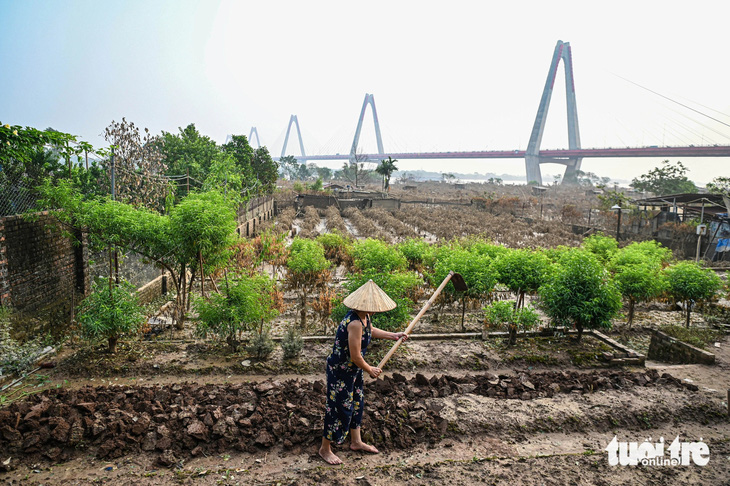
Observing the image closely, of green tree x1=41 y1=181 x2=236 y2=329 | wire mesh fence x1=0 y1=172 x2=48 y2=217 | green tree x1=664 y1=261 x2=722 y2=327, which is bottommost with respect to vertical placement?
green tree x1=664 y1=261 x2=722 y2=327

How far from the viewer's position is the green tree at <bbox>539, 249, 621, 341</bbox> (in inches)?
288

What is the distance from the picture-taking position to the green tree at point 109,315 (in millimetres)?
6055

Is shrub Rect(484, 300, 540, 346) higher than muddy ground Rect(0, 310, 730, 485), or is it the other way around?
shrub Rect(484, 300, 540, 346)

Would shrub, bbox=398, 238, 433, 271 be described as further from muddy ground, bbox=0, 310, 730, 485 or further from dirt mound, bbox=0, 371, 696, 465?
dirt mound, bbox=0, 371, 696, 465

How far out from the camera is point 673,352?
7.87 metres

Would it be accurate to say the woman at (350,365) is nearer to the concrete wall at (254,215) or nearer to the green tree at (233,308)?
the green tree at (233,308)

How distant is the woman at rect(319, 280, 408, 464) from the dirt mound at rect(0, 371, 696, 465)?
543 mm

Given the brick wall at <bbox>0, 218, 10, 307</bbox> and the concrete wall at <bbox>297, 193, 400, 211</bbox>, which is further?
the concrete wall at <bbox>297, 193, 400, 211</bbox>

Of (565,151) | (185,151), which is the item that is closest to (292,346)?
(185,151)

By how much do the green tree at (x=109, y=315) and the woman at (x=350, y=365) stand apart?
3.67 meters

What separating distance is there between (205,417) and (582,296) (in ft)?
19.8

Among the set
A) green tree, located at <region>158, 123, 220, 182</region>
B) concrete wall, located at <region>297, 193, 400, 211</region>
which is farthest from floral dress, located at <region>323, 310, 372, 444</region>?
Result: concrete wall, located at <region>297, 193, 400, 211</region>

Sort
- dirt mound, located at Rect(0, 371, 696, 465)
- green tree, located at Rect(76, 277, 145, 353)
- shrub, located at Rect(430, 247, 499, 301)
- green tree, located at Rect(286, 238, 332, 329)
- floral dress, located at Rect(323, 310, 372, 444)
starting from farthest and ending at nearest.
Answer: green tree, located at Rect(286, 238, 332, 329)
shrub, located at Rect(430, 247, 499, 301)
green tree, located at Rect(76, 277, 145, 353)
dirt mound, located at Rect(0, 371, 696, 465)
floral dress, located at Rect(323, 310, 372, 444)

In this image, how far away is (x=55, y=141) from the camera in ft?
19.1
